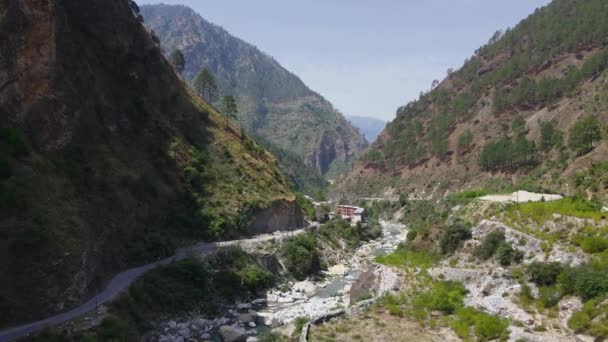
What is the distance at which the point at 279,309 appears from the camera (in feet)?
135

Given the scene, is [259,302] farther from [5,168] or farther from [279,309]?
[5,168]

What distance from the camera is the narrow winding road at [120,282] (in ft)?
83.4

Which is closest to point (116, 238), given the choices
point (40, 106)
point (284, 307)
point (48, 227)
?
point (48, 227)

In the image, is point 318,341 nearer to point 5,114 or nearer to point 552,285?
point 552,285

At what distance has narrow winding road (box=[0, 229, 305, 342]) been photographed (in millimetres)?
25434

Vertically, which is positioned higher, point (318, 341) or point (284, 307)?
point (318, 341)

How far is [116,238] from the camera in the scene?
39.9 metres

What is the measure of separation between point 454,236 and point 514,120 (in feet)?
271

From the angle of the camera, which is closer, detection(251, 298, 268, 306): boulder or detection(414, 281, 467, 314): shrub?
detection(414, 281, 467, 314): shrub

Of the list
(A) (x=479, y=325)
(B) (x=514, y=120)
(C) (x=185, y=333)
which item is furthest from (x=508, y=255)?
(B) (x=514, y=120)

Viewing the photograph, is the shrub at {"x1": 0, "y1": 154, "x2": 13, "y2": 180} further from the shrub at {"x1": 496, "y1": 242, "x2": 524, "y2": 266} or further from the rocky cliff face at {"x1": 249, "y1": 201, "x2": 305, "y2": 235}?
the shrub at {"x1": 496, "y1": 242, "x2": 524, "y2": 266}

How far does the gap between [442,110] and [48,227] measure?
424 ft

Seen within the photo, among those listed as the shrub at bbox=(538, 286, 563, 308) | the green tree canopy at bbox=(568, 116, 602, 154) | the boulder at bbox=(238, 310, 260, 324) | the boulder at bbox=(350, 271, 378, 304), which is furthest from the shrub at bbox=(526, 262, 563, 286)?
the green tree canopy at bbox=(568, 116, 602, 154)

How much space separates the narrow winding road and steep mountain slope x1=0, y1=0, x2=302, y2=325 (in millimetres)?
784
